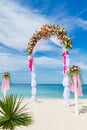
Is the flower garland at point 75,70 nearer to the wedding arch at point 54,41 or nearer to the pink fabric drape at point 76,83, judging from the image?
the pink fabric drape at point 76,83

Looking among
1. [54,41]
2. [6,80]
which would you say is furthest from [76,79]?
[6,80]

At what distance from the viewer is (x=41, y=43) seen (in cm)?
2169

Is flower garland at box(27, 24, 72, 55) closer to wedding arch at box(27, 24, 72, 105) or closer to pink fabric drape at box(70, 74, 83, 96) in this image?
wedding arch at box(27, 24, 72, 105)

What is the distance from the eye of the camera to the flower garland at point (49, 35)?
19.9 m

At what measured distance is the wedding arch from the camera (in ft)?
64.3

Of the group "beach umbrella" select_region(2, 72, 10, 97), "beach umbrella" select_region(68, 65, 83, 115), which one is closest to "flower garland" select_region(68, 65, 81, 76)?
"beach umbrella" select_region(68, 65, 83, 115)

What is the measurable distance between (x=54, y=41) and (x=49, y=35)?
19.0 inches

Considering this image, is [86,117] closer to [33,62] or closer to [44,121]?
[44,121]

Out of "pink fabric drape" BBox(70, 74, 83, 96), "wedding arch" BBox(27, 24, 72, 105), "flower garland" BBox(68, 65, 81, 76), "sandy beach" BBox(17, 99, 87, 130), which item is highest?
"wedding arch" BBox(27, 24, 72, 105)

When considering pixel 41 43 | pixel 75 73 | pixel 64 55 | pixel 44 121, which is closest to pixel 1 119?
pixel 44 121

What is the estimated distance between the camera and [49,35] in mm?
20922

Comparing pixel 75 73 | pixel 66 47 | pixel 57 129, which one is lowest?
pixel 57 129

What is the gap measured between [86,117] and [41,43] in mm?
7605

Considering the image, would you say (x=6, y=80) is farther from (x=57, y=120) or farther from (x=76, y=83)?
(x=57, y=120)
